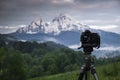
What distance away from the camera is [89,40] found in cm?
653

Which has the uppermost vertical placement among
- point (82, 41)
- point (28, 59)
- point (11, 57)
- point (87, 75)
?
point (82, 41)

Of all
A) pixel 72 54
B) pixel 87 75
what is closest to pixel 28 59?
pixel 72 54

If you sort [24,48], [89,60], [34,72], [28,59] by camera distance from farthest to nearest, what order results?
[24,48] < [28,59] < [34,72] < [89,60]

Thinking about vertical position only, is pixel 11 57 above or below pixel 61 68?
above

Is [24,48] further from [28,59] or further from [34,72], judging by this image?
[34,72]

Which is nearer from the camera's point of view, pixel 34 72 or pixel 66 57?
pixel 34 72

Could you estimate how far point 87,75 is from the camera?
263 inches

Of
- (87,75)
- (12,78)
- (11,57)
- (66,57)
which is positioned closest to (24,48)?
(66,57)

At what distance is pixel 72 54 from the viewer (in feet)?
391

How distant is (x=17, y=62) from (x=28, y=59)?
5979 cm

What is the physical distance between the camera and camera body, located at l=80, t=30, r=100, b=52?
6539 mm

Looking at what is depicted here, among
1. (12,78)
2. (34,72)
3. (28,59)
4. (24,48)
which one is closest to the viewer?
(12,78)

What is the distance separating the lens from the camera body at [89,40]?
257 inches

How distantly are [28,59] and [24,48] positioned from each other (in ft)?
97.1
